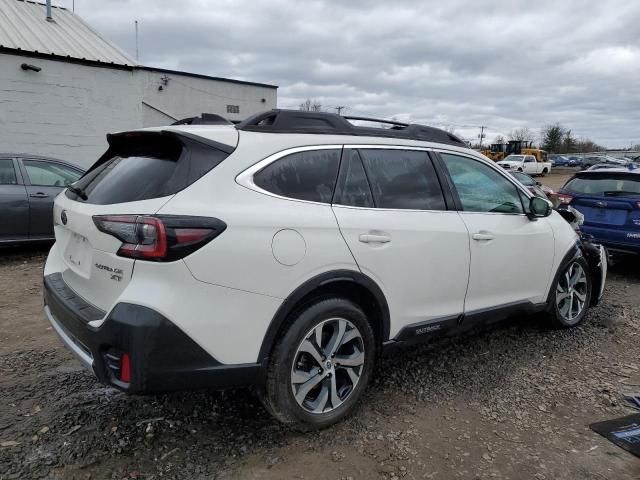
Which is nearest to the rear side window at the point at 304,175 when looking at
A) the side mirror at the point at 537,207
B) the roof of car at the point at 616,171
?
the side mirror at the point at 537,207

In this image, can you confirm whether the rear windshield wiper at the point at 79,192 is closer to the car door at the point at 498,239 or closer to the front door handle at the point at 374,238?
the front door handle at the point at 374,238

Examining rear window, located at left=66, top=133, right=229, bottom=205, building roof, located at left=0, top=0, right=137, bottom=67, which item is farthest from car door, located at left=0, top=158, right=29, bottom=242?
building roof, located at left=0, top=0, right=137, bottom=67

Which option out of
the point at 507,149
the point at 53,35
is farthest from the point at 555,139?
the point at 53,35

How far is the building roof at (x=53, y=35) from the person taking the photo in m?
12.5

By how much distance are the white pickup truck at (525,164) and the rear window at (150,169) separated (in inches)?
1507

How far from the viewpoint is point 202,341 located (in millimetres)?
2295

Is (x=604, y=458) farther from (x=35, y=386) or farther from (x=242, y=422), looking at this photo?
→ (x=35, y=386)

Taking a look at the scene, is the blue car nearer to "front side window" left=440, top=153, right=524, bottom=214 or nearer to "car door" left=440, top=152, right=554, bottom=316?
"car door" left=440, top=152, right=554, bottom=316

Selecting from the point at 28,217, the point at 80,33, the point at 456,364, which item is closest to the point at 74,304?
the point at 456,364

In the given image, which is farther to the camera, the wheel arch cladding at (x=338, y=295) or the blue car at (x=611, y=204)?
the blue car at (x=611, y=204)

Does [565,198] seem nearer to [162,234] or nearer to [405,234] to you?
[405,234]

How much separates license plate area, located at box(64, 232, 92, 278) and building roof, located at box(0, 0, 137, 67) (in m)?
11.5

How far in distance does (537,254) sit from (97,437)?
11.2 ft

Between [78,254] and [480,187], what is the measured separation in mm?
2809
